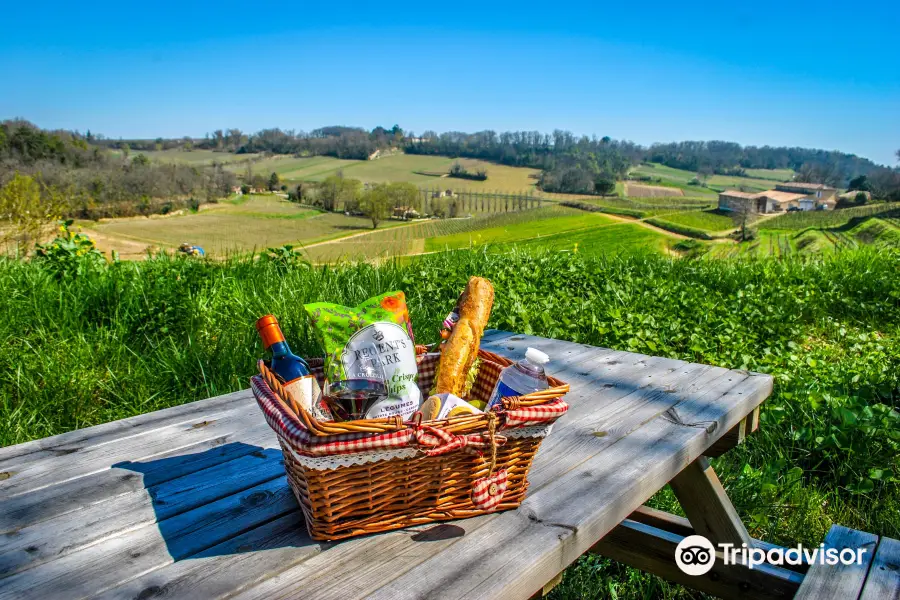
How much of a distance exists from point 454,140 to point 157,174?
2056cm

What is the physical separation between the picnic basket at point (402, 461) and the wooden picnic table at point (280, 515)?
38 mm

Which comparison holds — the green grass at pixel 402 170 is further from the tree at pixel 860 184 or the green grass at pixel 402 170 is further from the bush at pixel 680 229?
the tree at pixel 860 184

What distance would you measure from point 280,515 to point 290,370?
268mm

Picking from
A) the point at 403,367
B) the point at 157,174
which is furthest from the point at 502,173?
the point at 403,367

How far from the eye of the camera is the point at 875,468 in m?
2.70

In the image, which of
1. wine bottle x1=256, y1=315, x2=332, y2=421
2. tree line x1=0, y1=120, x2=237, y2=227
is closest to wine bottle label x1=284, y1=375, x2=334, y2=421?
wine bottle x1=256, y1=315, x2=332, y2=421

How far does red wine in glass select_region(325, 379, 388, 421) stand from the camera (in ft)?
3.52

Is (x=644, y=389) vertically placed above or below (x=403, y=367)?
below

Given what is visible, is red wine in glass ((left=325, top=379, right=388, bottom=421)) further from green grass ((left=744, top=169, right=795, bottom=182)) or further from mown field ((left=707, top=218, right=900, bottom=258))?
green grass ((left=744, top=169, right=795, bottom=182))

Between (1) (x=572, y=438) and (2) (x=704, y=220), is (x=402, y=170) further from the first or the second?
(1) (x=572, y=438)

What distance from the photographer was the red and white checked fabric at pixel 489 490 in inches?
43.3

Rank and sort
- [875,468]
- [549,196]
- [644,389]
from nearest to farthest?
[644,389], [875,468], [549,196]

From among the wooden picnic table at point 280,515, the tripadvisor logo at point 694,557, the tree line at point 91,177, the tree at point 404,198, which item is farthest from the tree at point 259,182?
the tripadvisor logo at point 694,557

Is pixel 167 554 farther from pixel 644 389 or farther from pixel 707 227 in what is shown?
pixel 707 227
